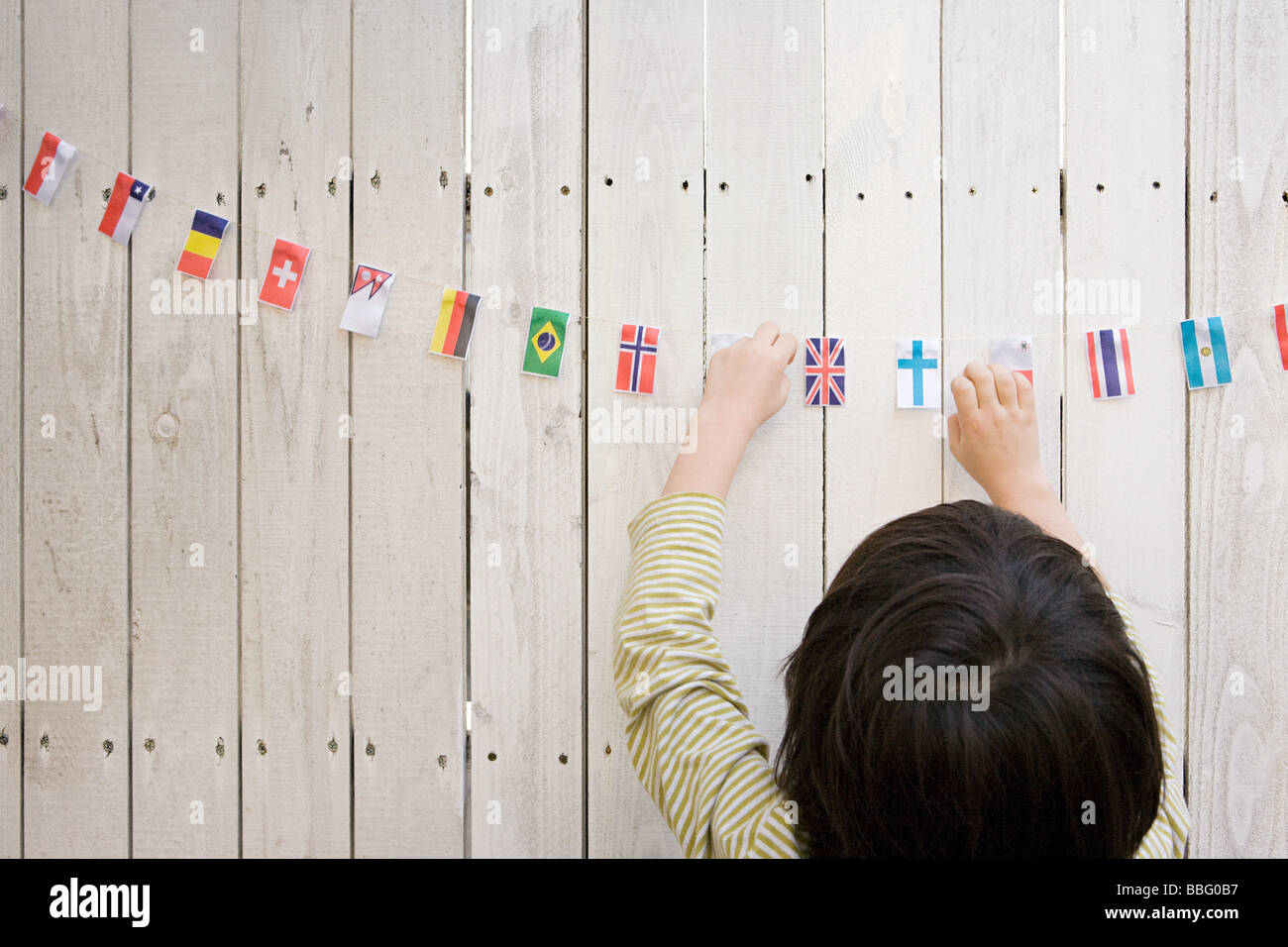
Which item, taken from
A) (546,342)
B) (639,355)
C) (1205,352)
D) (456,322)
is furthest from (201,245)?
(1205,352)

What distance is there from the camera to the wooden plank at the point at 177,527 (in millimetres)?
1093

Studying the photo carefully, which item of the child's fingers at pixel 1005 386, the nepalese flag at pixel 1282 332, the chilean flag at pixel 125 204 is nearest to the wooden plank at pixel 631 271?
the child's fingers at pixel 1005 386

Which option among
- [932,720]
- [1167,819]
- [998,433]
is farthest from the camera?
[998,433]

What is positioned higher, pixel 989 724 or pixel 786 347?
pixel 786 347

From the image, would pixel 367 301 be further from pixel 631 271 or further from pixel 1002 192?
pixel 1002 192

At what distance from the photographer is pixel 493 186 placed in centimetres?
108

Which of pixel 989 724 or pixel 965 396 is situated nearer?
pixel 989 724

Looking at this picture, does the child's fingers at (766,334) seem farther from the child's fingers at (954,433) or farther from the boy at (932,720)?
the boy at (932,720)

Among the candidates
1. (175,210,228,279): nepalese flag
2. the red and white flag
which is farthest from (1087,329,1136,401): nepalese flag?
(175,210,228,279): nepalese flag

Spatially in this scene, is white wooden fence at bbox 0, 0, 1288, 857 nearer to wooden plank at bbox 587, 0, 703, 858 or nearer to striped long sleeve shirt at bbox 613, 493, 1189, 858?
wooden plank at bbox 587, 0, 703, 858

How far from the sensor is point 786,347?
1.05 meters

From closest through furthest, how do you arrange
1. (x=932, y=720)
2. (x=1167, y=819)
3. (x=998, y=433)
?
→ 1. (x=932, y=720)
2. (x=1167, y=819)
3. (x=998, y=433)

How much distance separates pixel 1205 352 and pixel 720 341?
582 millimetres
